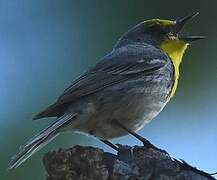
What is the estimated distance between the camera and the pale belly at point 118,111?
5082 mm

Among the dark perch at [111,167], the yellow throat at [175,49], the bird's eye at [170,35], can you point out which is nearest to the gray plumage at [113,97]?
the yellow throat at [175,49]

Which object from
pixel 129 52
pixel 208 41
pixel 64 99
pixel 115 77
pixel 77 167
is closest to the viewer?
pixel 77 167

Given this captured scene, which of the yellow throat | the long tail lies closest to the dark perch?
the long tail

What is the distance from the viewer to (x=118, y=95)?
5270 mm

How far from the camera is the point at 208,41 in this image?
6383 millimetres

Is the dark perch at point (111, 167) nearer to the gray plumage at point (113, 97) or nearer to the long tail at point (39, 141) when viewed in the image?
the long tail at point (39, 141)

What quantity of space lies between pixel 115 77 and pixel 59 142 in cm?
64

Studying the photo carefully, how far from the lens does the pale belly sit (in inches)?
200

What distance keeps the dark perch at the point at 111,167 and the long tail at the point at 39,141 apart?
718 mm

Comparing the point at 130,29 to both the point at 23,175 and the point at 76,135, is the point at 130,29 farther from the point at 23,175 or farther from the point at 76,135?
the point at 23,175

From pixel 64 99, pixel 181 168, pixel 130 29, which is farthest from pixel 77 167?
pixel 130 29

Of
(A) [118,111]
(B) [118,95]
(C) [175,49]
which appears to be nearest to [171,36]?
(C) [175,49]

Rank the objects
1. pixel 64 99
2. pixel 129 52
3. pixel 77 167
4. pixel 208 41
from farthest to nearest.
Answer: pixel 208 41, pixel 129 52, pixel 64 99, pixel 77 167

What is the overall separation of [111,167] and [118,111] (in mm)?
1570
